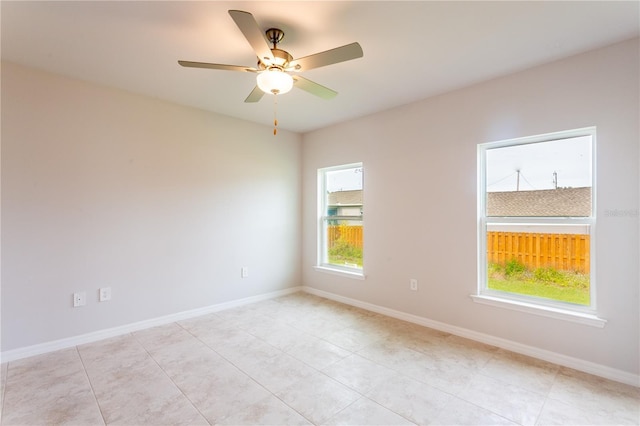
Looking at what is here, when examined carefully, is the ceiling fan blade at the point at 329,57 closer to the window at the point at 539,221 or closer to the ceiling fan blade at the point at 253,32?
the ceiling fan blade at the point at 253,32

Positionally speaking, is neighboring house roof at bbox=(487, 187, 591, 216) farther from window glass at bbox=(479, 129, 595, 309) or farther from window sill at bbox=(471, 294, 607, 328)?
window sill at bbox=(471, 294, 607, 328)

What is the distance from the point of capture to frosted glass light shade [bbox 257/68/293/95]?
202 centimetres

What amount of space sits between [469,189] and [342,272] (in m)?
1.98

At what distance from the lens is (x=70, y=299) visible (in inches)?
111

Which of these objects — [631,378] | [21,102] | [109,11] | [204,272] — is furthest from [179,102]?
[631,378]

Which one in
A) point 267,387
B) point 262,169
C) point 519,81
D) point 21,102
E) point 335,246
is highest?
point 519,81

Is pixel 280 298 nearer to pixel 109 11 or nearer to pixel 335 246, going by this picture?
pixel 335 246

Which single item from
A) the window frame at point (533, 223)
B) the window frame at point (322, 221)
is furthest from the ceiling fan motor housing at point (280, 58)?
the window frame at point (322, 221)

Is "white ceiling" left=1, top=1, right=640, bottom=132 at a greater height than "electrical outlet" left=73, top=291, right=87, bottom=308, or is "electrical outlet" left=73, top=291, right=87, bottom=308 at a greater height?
"white ceiling" left=1, top=1, right=640, bottom=132

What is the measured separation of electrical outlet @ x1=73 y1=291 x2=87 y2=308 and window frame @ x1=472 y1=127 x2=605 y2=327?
12.3ft

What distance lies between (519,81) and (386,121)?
138 centimetres

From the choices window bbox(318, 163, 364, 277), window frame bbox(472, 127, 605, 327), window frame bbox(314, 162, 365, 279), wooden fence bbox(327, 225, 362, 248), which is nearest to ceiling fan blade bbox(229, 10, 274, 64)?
window frame bbox(472, 127, 605, 327)

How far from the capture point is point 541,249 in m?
2.69

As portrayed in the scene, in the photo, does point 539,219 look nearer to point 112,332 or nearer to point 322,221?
point 322,221
